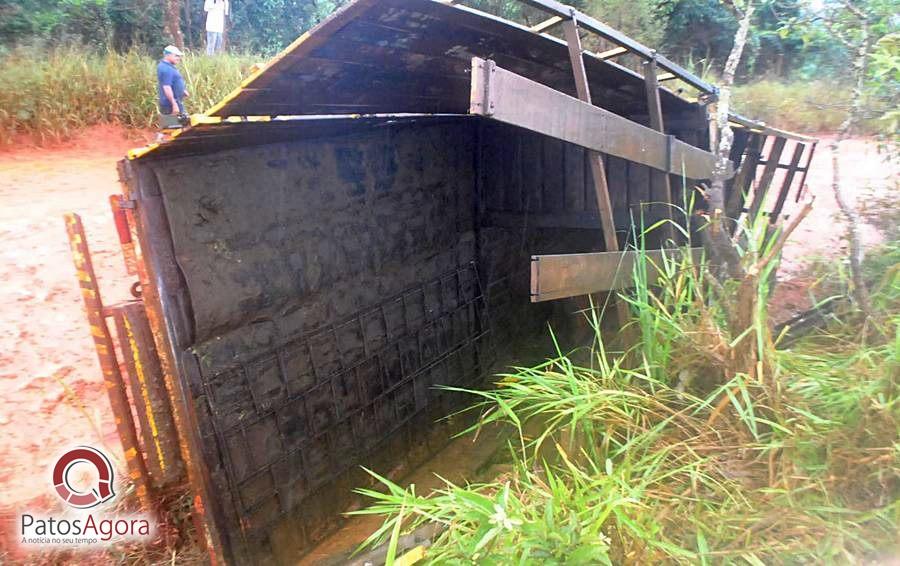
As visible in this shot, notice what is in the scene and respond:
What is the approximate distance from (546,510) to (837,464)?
125 cm

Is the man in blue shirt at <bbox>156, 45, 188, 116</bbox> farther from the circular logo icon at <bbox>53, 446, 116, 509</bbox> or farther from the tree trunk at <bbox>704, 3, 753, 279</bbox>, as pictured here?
the tree trunk at <bbox>704, 3, 753, 279</bbox>

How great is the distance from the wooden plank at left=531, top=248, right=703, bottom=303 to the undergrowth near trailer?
376mm

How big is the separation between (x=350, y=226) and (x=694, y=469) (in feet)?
8.61

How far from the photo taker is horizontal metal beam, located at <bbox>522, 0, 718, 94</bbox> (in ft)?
9.73

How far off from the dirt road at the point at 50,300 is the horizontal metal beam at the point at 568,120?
9.06 ft

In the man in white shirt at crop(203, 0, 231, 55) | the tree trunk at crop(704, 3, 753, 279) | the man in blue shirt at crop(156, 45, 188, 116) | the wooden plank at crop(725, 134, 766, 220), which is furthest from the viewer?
the man in white shirt at crop(203, 0, 231, 55)

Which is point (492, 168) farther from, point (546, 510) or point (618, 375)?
point (546, 510)

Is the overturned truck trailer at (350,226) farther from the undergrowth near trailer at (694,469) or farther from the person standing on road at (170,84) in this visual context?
the person standing on road at (170,84)

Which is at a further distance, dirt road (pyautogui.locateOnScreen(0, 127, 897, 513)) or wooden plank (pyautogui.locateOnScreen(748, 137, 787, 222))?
wooden plank (pyautogui.locateOnScreen(748, 137, 787, 222))

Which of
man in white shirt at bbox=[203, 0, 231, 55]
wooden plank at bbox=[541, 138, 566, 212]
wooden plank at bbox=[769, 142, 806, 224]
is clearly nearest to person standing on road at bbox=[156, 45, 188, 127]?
man in white shirt at bbox=[203, 0, 231, 55]

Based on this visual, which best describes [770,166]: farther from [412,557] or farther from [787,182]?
[412,557]

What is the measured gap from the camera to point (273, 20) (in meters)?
16.9

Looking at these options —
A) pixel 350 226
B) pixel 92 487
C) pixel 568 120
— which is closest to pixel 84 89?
pixel 350 226

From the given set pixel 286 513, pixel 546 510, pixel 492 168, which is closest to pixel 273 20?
pixel 492 168
